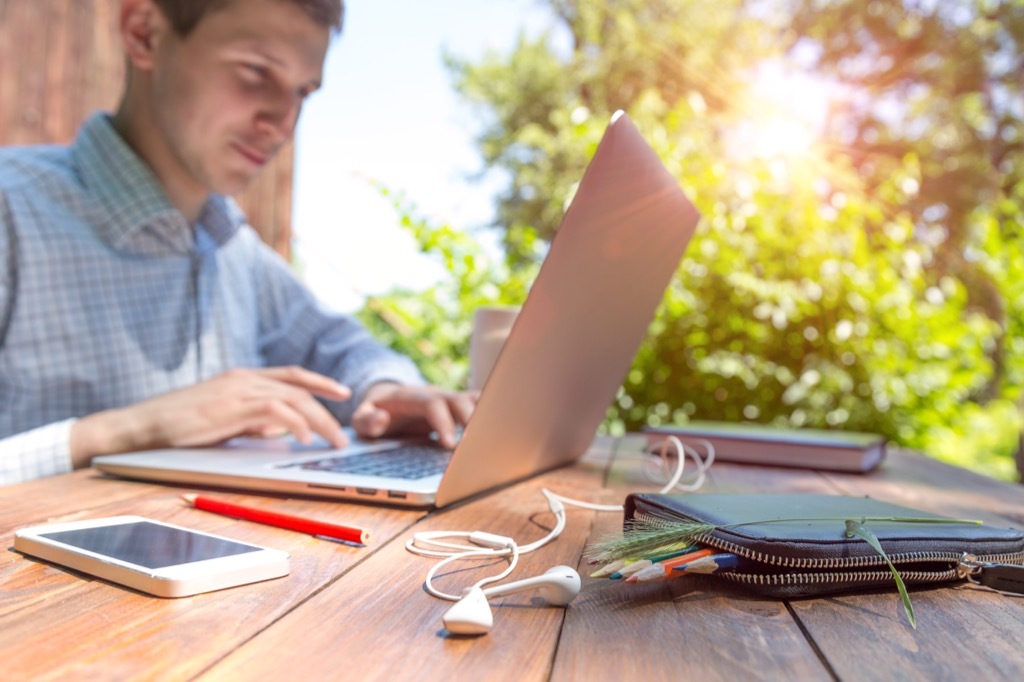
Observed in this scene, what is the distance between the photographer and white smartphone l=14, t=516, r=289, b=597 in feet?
1.51

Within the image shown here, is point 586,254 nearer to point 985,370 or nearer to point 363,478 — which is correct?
point 363,478

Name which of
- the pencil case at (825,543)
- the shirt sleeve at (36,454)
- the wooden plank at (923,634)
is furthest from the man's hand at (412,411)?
the wooden plank at (923,634)

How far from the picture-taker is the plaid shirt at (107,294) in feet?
4.12

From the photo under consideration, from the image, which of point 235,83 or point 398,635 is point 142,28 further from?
point 398,635

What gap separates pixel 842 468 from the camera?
1.25 meters

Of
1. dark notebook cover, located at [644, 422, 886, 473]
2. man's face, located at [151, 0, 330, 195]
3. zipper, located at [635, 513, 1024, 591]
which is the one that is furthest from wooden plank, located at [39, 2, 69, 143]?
zipper, located at [635, 513, 1024, 591]

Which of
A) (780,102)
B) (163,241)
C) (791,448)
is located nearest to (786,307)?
(791,448)

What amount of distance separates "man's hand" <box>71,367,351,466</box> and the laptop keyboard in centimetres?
8

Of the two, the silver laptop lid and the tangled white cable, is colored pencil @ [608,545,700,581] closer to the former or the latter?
the tangled white cable

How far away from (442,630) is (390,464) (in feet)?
1.73

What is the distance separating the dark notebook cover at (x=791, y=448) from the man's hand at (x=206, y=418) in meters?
0.61

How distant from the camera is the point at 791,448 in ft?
4.13

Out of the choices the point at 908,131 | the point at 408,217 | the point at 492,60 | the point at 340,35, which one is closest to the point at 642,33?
the point at 492,60

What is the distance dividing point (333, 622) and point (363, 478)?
14.6 inches
